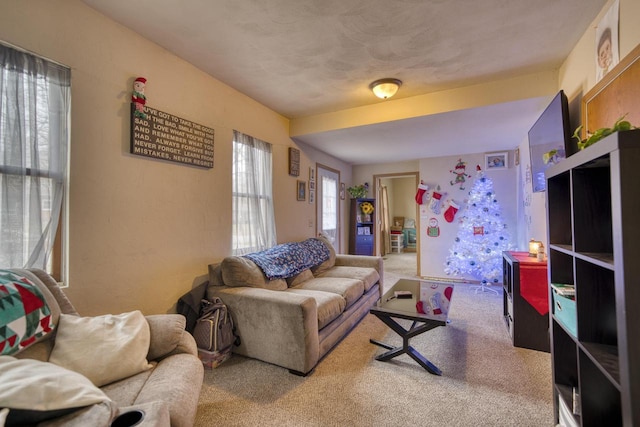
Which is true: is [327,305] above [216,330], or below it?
above

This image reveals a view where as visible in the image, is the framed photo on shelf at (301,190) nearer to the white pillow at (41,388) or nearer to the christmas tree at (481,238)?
the christmas tree at (481,238)

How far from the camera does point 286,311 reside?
6.51ft

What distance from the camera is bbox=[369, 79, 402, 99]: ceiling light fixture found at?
8.74 feet

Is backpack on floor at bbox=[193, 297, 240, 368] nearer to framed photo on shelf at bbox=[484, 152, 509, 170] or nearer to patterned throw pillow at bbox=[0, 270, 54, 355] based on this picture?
patterned throw pillow at bbox=[0, 270, 54, 355]

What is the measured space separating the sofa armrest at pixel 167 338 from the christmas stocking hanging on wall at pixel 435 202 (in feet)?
14.9

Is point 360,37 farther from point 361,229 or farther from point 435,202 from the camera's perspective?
point 361,229

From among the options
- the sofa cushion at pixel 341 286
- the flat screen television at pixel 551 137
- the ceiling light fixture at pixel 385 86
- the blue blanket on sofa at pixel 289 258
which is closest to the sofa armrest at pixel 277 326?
the blue blanket on sofa at pixel 289 258

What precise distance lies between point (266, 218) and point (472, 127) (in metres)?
2.81

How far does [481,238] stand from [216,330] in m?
4.25

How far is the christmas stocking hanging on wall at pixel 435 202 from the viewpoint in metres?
4.96

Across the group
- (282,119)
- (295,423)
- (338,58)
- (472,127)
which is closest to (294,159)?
(282,119)

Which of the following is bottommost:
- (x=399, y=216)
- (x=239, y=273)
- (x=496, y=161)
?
(x=239, y=273)

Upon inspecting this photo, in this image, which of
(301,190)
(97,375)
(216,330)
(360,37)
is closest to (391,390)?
(216,330)

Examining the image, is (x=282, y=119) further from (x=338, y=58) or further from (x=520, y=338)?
(x=520, y=338)
